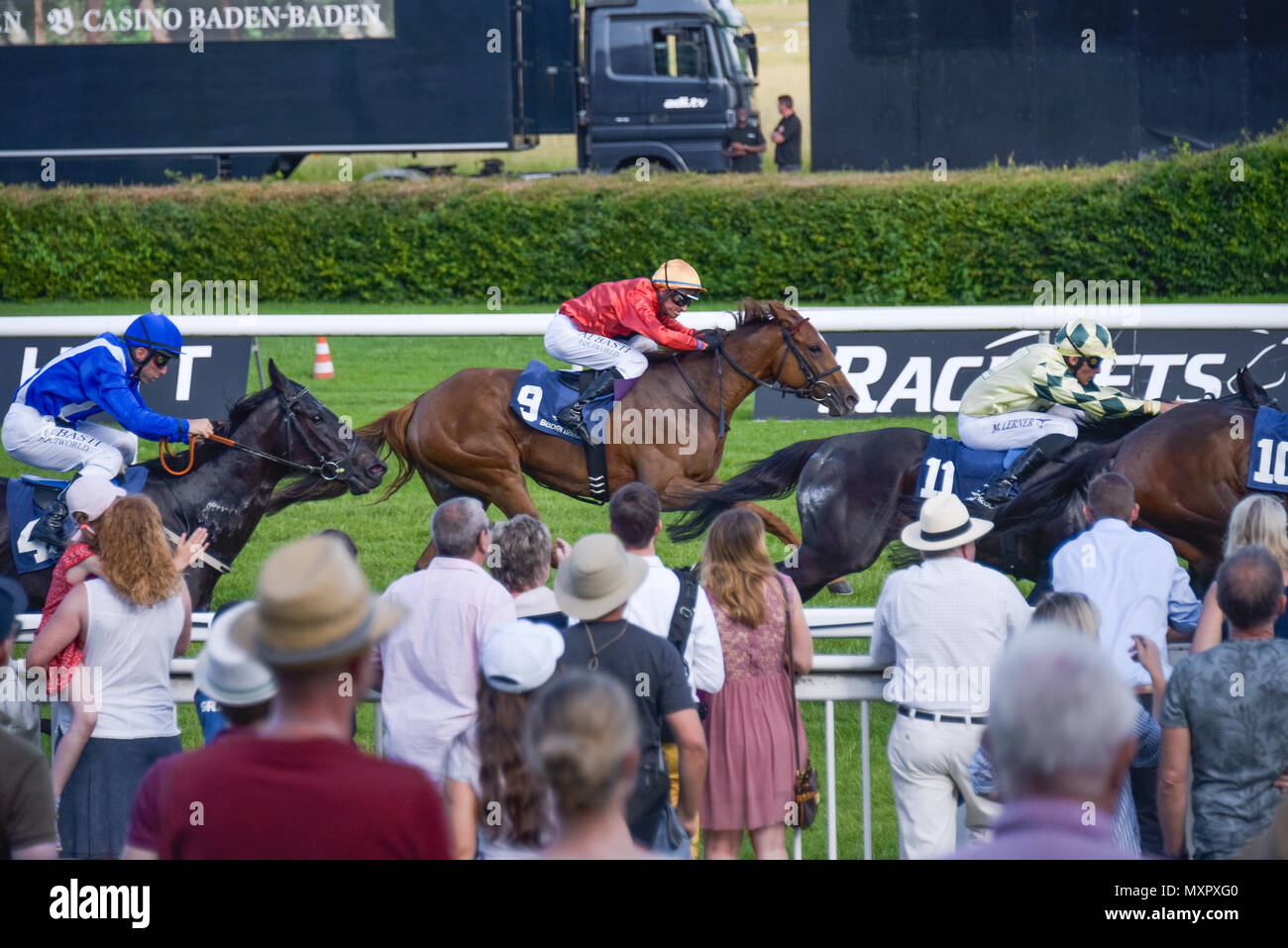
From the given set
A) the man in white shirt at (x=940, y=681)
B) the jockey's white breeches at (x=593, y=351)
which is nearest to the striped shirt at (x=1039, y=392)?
the jockey's white breeches at (x=593, y=351)

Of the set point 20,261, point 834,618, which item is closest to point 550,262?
point 20,261

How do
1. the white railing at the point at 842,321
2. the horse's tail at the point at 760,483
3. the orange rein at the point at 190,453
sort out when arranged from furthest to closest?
1. the white railing at the point at 842,321
2. the horse's tail at the point at 760,483
3. the orange rein at the point at 190,453

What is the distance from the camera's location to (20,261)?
1669cm

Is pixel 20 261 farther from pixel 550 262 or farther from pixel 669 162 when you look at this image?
pixel 669 162

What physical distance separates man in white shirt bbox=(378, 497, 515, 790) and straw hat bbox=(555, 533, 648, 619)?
0.24 metres

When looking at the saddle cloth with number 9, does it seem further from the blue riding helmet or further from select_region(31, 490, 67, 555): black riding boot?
select_region(31, 490, 67, 555): black riding boot

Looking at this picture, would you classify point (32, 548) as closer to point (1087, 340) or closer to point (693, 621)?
point (693, 621)

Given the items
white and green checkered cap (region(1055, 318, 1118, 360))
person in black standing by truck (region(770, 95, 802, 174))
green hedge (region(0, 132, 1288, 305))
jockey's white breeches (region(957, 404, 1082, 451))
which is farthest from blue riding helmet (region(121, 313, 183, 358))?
person in black standing by truck (region(770, 95, 802, 174))

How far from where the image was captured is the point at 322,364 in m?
12.6

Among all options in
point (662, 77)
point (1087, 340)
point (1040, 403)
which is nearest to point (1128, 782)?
point (1087, 340)

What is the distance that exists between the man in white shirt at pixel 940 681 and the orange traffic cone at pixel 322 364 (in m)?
9.18

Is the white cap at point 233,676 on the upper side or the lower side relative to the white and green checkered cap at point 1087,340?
lower

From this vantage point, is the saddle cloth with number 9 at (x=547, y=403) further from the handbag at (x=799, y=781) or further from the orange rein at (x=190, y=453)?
Result: the handbag at (x=799, y=781)

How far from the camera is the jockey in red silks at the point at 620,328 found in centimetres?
752
